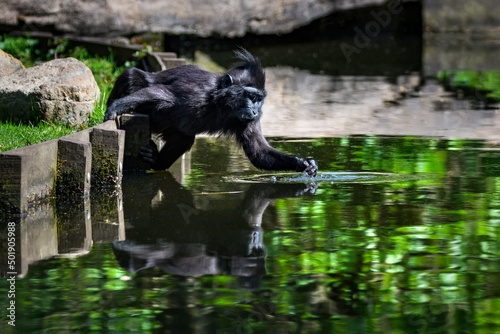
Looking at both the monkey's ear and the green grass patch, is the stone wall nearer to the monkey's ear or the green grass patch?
the green grass patch

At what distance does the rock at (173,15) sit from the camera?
16234 mm

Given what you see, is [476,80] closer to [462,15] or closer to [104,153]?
[462,15]

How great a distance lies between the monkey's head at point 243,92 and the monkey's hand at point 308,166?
643 mm

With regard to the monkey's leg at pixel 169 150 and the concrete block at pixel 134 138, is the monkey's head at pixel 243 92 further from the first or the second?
the concrete block at pixel 134 138

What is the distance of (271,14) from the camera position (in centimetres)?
1897

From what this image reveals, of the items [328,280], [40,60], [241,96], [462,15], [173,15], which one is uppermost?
[462,15]

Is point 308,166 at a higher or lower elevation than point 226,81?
lower

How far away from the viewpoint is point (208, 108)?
24.9 feet

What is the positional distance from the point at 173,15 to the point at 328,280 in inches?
560

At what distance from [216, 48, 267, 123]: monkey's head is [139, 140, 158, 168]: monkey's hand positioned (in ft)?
3.20

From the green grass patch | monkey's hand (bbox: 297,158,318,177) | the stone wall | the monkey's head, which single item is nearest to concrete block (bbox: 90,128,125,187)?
the monkey's head

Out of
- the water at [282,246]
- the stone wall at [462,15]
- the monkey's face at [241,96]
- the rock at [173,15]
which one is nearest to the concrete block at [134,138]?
the water at [282,246]

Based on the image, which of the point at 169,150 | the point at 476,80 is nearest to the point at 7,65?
the point at 169,150

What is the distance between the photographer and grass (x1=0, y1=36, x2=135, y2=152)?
7473 millimetres
